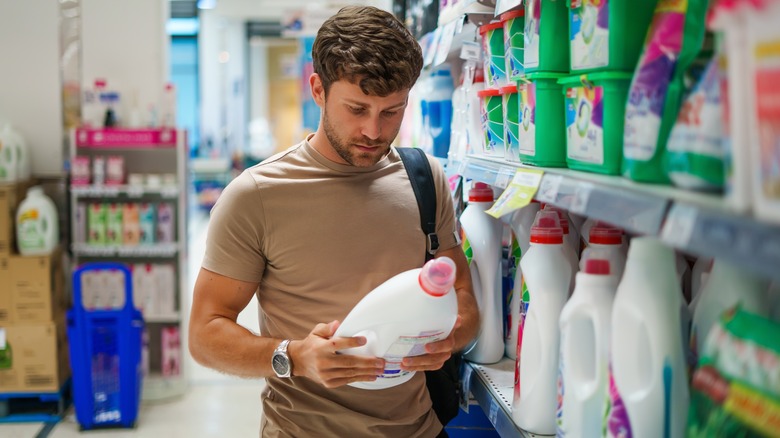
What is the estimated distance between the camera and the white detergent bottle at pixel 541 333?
1.70 meters

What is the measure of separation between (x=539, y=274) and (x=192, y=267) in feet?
29.5

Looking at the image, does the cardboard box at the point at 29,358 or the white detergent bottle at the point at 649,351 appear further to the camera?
the cardboard box at the point at 29,358

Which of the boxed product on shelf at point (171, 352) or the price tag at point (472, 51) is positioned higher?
the price tag at point (472, 51)

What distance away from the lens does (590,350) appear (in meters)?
1.51

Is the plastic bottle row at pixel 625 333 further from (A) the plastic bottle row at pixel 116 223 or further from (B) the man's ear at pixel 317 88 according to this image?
(A) the plastic bottle row at pixel 116 223

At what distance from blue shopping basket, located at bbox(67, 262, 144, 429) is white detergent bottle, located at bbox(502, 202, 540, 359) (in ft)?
9.92

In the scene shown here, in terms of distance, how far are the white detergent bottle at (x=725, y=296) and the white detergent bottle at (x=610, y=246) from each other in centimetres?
21

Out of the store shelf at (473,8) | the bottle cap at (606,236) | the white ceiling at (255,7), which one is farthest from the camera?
the white ceiling at (255,7)

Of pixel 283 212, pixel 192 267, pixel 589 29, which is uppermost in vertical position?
pixel 589 29

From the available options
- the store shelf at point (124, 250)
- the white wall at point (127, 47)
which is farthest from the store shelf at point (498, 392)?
the white wall at point (127, 47)

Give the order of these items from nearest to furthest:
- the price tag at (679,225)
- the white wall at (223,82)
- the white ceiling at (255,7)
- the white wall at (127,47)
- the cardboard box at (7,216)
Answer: the price tag at (679,225)
the cardboard box at (7,216)
the white wall at (127,47)
the white ceiling at (255,7)
the white wall at (223,82)

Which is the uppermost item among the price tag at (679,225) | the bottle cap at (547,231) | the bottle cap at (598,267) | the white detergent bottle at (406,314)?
the price tag at (679,225)

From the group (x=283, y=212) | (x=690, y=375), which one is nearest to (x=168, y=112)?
(x=283, y=212)

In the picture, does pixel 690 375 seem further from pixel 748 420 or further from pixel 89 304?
pixel 89 304
